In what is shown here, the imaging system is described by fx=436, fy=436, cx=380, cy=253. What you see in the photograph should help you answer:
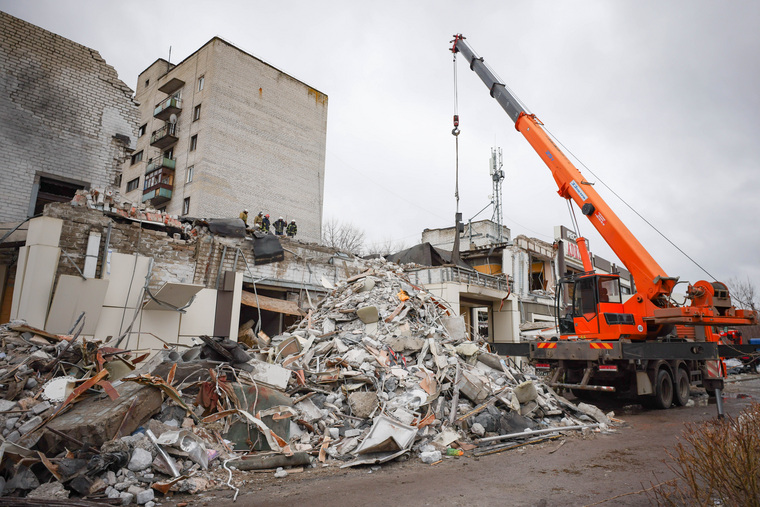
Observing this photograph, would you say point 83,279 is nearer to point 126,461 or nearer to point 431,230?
point 126,461

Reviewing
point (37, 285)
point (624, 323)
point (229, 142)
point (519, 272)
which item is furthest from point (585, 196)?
point (229, 142)

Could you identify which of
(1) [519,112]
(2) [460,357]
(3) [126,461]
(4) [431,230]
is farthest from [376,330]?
(4) [431,230]

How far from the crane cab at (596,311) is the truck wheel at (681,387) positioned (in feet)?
6.60

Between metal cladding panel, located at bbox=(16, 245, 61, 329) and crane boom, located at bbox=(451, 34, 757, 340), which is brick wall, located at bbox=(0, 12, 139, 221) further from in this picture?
crane boom, located at bbox=(451, 34, 757, 340)

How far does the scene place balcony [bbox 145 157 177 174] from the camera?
91.4 ft

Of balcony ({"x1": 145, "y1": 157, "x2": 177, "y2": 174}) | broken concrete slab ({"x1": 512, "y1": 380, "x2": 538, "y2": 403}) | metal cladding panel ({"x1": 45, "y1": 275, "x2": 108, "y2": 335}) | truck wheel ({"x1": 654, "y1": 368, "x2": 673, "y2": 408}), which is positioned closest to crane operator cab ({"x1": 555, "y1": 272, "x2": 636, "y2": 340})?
truck wheel ({"x1": 654, "y1": 368, "x2": 673, "y2": 408})

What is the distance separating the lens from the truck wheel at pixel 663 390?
1022cm

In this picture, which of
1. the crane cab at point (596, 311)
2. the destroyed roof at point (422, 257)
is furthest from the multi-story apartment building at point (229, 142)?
the crane cab at point (596, 311)

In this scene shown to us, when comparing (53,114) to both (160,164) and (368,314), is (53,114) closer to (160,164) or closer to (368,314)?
(368,314)

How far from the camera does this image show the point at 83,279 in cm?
941

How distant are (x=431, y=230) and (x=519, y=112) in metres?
22.2

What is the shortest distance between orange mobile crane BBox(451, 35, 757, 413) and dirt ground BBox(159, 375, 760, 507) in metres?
2.90

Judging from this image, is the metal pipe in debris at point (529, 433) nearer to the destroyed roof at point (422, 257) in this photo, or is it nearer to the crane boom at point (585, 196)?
the crane boom at point (585, 196)

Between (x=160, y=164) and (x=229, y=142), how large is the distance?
17.2ft
